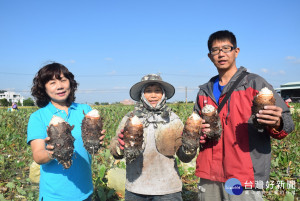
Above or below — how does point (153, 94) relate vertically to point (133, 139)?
above

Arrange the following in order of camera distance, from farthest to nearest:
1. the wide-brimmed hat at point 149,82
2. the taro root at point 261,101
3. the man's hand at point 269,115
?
1. the wide-brimmed hat at point 149,82
2. the taro root at point 261,101
3. the man's hand at point 269,115

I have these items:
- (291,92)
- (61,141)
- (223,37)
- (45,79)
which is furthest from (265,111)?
(291,92)

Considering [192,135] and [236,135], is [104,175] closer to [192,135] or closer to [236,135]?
[192,135]

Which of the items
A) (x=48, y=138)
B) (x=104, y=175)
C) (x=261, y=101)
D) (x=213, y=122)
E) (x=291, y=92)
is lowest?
(x=104, y=175)

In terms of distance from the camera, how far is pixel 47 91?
269cm

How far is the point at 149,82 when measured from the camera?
295 centimetres

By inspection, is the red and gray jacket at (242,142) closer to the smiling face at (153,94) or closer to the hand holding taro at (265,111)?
the hand holding taro at (265,111)

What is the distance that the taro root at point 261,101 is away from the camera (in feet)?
8.28

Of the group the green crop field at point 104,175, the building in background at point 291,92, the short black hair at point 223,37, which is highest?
the building in background at point 291,92

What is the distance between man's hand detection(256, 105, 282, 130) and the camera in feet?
7.87

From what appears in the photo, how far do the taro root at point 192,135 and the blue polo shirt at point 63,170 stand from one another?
1224mm

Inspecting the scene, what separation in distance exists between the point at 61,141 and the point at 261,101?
2.24m

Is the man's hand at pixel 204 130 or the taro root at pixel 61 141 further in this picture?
the man's hand at pixel 204 130

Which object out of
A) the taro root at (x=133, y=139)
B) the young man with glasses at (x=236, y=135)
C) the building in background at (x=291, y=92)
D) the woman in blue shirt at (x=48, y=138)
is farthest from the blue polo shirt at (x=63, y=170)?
the building in background at (x=291, y=92)
